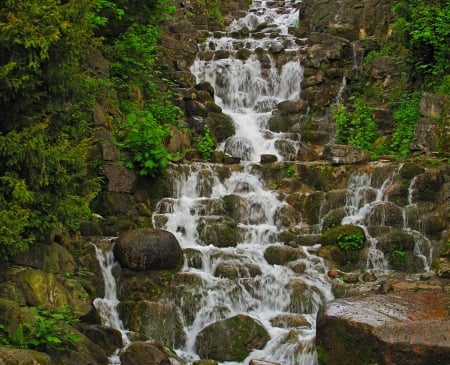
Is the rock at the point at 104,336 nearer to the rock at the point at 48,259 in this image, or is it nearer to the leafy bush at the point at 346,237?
the rock at the point at 48,259

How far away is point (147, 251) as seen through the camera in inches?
400

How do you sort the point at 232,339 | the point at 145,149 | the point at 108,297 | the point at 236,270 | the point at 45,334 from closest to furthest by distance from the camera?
1. the point at 45,334
2. the point at 232,339
3. the point at 108,297
4. the point at 236,270
5. the point at 145,149

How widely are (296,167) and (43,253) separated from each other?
8329 mm

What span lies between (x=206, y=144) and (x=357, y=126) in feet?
15.7

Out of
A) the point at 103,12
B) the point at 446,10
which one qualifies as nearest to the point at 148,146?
the point at 103,12

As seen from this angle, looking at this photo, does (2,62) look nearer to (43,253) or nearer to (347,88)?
(43,253)

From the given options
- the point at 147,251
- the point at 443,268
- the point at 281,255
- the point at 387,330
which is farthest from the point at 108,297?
the point at 443,268

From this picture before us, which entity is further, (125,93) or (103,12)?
(125,93)

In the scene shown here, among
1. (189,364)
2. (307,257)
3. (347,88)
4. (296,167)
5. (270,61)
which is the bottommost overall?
(189,364)

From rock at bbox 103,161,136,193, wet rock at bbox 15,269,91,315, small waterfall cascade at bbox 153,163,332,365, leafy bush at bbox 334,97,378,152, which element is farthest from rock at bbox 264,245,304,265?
leafy bush at bbox 334,97,378,152

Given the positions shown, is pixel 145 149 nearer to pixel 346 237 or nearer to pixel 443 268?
pixel 346 237

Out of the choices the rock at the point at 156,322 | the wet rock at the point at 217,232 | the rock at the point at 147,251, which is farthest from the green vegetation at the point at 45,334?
the wet rock at the point at 217,232

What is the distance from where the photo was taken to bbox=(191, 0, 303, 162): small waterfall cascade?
56.6 ft

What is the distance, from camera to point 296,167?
14.7m
